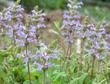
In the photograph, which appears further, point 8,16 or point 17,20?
point 17,20

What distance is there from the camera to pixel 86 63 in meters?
4.29

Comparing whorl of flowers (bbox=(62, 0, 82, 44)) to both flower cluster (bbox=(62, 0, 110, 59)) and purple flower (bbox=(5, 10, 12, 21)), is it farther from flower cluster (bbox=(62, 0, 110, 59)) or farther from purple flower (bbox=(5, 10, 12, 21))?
purple flower (bbox=(5, 10, 12, 21))

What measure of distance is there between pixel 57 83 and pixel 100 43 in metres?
0.48

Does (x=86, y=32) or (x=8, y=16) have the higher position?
(x=8, y=16)

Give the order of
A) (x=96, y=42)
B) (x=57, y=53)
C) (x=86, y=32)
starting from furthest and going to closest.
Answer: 1. (x=57, y=53)
2. (x=86, y=32)
3. (x=96, y=42)

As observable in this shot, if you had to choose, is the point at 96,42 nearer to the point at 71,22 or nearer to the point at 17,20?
the point at 71,22

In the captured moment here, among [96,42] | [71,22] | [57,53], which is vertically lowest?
[57,53]

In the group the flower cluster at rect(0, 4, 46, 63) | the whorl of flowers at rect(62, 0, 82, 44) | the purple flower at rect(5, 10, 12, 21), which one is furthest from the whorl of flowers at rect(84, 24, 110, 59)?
the purple flower at rect(5, 10, 12, 21)

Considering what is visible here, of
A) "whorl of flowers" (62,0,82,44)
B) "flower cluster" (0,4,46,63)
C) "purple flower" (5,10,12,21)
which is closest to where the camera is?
"flower cluster" (0,4,46,63)

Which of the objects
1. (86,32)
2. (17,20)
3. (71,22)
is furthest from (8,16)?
(86,32)

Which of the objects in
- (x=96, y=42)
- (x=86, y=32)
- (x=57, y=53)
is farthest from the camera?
(x=57, y=53)

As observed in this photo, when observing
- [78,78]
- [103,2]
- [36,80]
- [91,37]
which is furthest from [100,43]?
[103,2]

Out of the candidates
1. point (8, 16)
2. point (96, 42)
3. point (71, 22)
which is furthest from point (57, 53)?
point (8, 16)

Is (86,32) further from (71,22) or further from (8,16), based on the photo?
(8,16)
